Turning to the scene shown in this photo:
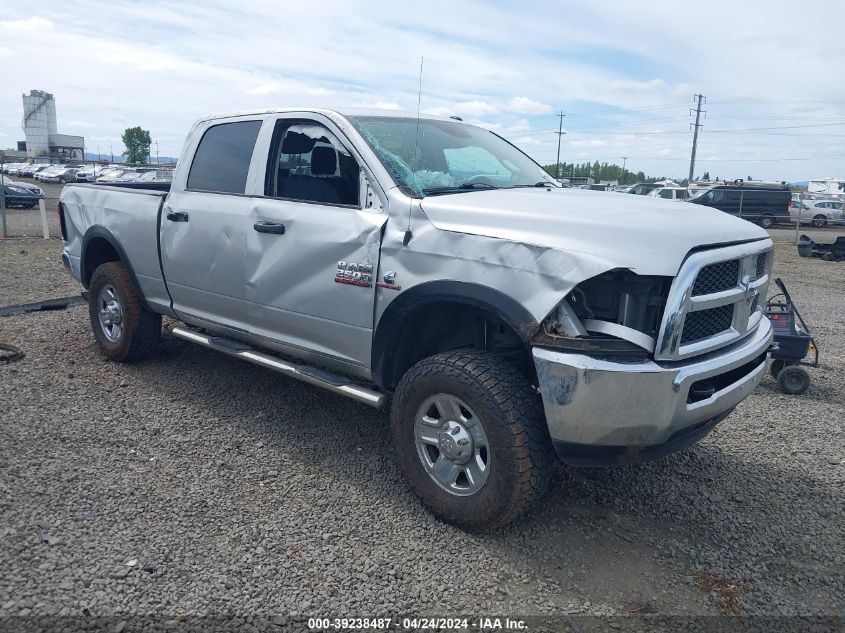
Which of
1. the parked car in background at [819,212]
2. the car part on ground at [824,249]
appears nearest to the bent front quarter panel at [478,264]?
the car part on ground at [824,249]


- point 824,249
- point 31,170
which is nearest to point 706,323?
point 824,249

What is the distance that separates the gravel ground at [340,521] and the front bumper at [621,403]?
0.60m

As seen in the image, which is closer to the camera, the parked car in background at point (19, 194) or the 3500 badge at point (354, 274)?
the 3500 badge at point (354, 274)

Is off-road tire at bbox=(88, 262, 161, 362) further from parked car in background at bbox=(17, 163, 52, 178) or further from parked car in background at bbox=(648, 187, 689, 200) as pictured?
parked car in background at bbox=(17, 163, 52, 178)

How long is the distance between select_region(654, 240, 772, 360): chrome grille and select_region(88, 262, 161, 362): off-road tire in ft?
14.3

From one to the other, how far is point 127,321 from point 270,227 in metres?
2.20

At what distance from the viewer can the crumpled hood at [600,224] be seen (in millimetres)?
2930

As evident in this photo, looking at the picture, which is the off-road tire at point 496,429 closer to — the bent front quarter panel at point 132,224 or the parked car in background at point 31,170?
the bent front quarter panel at point 132,224

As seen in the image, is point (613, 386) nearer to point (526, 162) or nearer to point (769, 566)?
point (769, 566)

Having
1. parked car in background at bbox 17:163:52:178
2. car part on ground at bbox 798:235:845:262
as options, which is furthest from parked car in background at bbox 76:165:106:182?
car part on ground at bbox 798:235:845:262

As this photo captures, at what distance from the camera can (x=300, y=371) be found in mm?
4168

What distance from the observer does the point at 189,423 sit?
15.6ft

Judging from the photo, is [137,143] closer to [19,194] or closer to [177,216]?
[19,194]

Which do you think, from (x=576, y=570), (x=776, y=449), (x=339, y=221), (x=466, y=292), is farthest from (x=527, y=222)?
(x=776, y=449)
